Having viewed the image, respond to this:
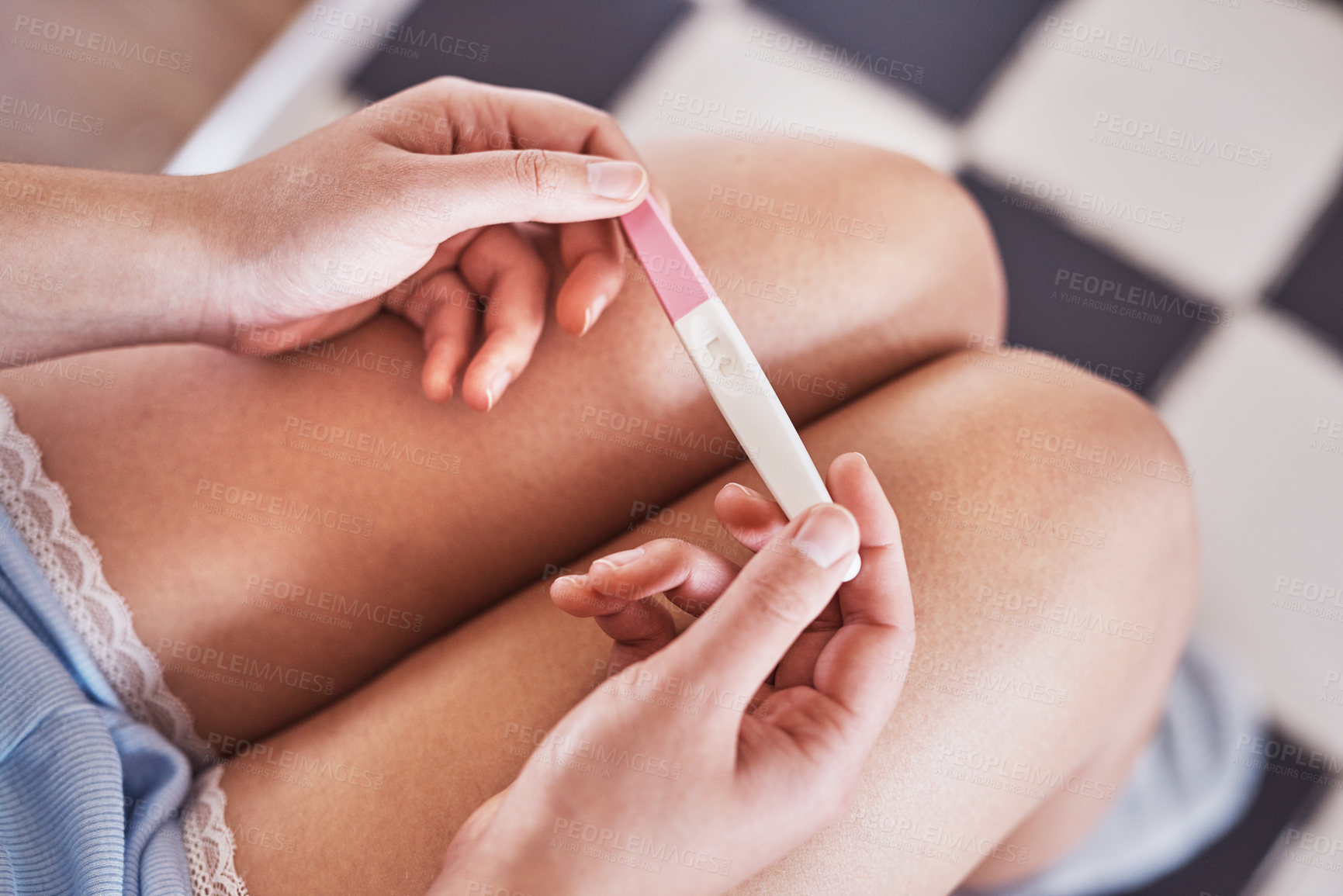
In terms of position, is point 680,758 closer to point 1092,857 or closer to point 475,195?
point 475,195

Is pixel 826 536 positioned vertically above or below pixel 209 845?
above

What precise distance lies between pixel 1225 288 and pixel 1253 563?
0.27 metres

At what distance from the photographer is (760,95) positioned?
38.2 inches

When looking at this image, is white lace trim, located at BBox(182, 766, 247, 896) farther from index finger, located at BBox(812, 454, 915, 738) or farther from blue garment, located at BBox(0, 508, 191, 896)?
index finger, located at BBox(812, 454, 915, 738)

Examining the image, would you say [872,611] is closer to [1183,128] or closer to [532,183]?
[532,183]

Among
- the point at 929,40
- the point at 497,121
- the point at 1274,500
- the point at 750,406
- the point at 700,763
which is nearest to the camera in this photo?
the point at 700,763

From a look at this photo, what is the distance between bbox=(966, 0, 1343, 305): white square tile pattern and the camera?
89 cm

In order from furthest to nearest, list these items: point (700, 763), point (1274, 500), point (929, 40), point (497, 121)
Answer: point (929, 40) < point (1274, 500) < point (497, 121) < point (700, 763)

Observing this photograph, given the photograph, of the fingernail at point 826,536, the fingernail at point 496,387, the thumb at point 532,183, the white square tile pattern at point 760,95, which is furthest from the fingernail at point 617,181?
the white square tile pattern at point 760,95

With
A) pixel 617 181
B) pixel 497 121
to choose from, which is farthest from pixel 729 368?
pixel 497 121

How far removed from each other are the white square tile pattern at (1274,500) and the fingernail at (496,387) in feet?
2.16

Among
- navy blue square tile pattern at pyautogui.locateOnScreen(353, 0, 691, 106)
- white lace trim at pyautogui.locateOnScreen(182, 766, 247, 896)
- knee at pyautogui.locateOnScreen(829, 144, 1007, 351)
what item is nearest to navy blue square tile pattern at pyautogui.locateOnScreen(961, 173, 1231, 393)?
knee at pyautogui.locateOnScreen(829, 144, 1007, 351)

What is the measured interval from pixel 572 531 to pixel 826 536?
0.23m

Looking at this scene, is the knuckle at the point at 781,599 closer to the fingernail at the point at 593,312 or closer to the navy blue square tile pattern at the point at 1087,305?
the fingernail at the point at 593,312
